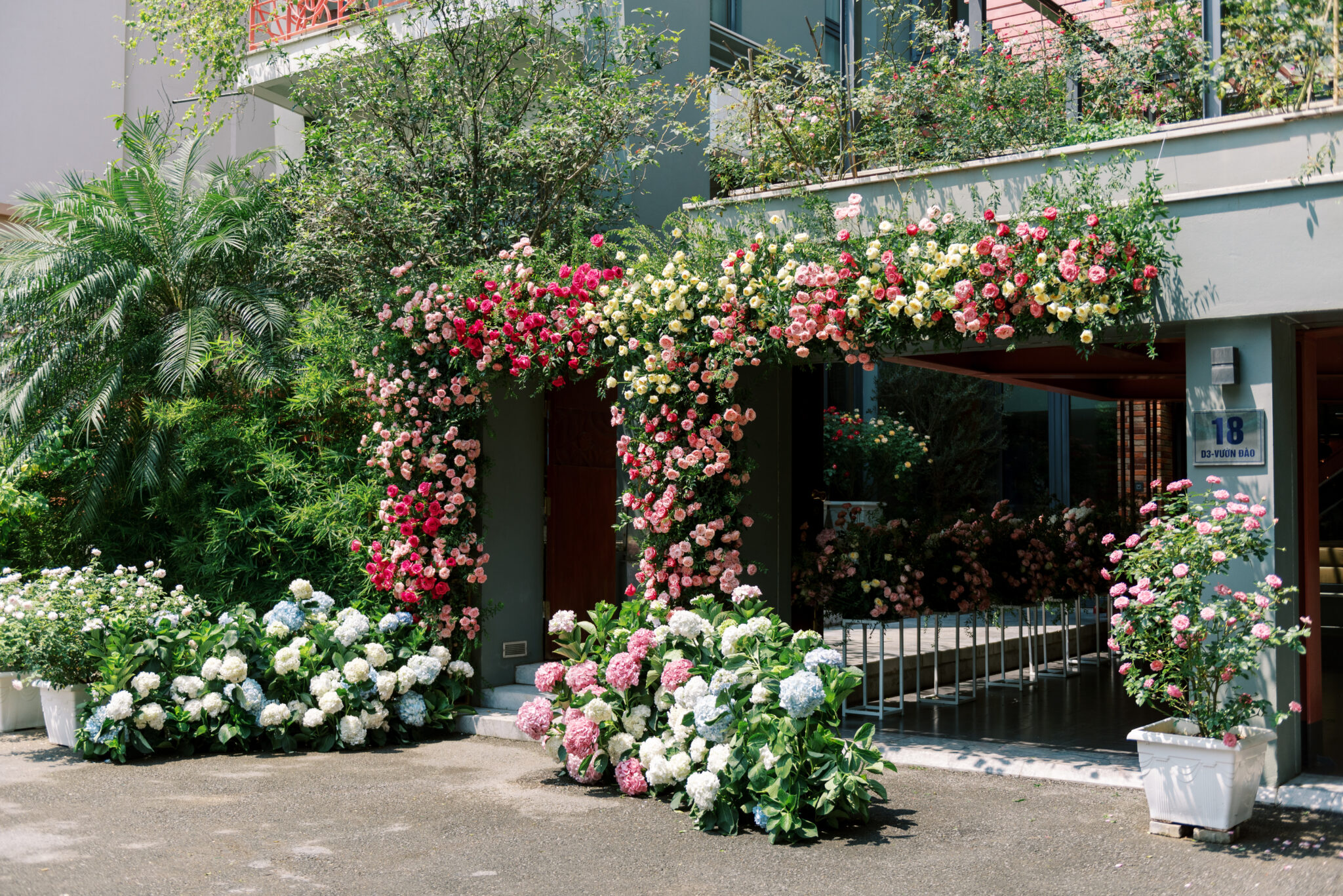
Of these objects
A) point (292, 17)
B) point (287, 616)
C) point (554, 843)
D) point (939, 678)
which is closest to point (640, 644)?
point (554, 843)

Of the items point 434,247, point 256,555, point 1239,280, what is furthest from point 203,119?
point 1239,280

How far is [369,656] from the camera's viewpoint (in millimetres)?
7711

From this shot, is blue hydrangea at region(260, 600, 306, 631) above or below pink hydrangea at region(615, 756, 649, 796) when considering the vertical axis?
above

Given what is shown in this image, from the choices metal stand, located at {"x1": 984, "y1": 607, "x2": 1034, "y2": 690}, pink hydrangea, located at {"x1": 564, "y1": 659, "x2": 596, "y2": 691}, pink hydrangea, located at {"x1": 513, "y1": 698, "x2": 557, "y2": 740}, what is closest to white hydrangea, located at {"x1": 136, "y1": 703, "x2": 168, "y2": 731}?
pink hydrangea, located at {"x1": 513, "y1": 698, "x2": 557, "y2": 740}

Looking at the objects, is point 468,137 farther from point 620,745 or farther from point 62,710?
point 620,745

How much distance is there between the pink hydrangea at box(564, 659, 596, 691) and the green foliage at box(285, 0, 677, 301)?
4.16 meters

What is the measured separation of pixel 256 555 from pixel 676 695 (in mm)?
4569

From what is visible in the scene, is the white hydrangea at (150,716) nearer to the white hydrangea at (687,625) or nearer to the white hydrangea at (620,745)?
the white hydrangea at (620,745)

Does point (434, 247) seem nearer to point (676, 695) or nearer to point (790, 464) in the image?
point (790, 464)

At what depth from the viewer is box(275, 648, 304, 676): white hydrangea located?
7.38 m

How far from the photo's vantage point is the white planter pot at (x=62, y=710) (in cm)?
753

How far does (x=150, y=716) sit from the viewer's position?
7117 millimetres

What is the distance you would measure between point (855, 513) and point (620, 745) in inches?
138

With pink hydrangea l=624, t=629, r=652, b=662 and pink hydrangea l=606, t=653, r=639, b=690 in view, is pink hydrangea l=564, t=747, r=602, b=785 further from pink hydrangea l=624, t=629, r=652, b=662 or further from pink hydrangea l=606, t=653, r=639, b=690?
pink hydrangea l=624, t=629, r=652, b=662
